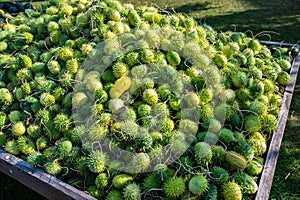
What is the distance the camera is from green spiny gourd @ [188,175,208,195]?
2.03m

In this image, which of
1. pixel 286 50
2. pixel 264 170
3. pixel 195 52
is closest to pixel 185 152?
pixel 264 170

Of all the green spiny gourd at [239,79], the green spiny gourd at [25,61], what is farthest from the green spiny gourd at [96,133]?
the green spiny gourd at [239,79]

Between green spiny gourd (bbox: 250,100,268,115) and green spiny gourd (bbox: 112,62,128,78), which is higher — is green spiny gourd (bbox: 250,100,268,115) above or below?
below

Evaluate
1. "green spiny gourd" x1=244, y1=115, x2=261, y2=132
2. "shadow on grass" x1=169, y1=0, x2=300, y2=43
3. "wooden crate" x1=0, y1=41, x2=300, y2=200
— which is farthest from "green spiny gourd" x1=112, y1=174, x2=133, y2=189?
"shadow on grass" x1=169, y1=0, x2=300, y2=43

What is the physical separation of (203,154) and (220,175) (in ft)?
0.57

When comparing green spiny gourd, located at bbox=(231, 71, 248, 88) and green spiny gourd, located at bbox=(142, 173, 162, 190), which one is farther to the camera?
green spiny gourd, located at bbox=(231, 71, 248, 88)

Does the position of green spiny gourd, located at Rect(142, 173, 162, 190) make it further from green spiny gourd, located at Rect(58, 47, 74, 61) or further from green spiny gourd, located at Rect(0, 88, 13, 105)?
green spiny gourd, located at Rect(0, 88, 13, 105)

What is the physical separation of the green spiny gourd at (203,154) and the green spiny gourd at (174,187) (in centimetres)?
21

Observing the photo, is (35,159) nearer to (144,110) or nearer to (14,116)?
(14,116)

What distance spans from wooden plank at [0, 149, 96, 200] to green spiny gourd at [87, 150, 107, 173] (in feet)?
0.59

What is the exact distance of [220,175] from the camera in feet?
6.97

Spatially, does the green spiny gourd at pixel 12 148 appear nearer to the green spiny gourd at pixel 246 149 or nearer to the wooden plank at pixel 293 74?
the green spiny gourd at pixel 246 149

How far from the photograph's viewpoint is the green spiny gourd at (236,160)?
2.19 m

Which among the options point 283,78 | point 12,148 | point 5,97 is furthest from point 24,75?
point 283,78
